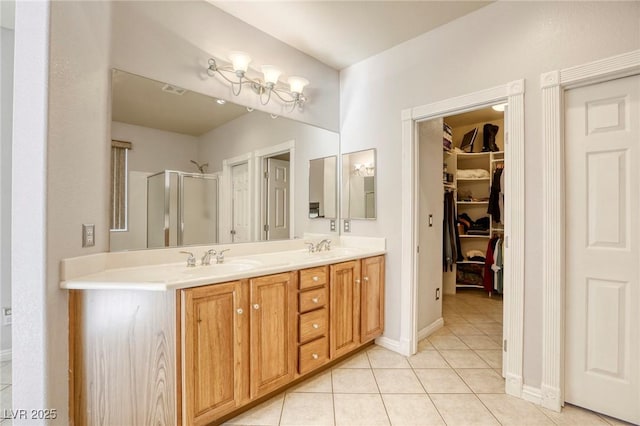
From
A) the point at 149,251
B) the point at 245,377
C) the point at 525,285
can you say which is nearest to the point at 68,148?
the point at 149,251

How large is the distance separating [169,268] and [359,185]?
182 centimetres

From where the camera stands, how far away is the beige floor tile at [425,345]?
2635mm

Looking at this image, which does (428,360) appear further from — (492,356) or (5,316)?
(5,316)

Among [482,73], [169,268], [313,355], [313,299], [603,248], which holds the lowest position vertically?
[313,355]

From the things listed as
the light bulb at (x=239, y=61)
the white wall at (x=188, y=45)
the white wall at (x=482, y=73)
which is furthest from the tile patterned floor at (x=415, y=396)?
the light bulb at (x=239, y=61)

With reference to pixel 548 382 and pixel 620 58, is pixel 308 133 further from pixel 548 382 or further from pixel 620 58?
pixel 548 382

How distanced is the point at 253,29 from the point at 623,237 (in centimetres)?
290

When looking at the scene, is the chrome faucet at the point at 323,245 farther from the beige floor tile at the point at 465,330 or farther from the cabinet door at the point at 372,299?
the beige floor tile at the point at 465,330

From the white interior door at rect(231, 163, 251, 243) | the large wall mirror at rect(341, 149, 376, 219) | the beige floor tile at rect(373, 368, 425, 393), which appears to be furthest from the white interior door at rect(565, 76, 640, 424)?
the white interior door at rect(231, 163, 251, 243)

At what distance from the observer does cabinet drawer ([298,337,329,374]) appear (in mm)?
1997

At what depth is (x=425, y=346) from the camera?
2695mm

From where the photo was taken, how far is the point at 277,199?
262 centimetres

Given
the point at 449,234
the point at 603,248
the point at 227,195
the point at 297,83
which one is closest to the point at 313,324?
the point at 227,195

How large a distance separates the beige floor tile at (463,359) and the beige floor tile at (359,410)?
0.85m
